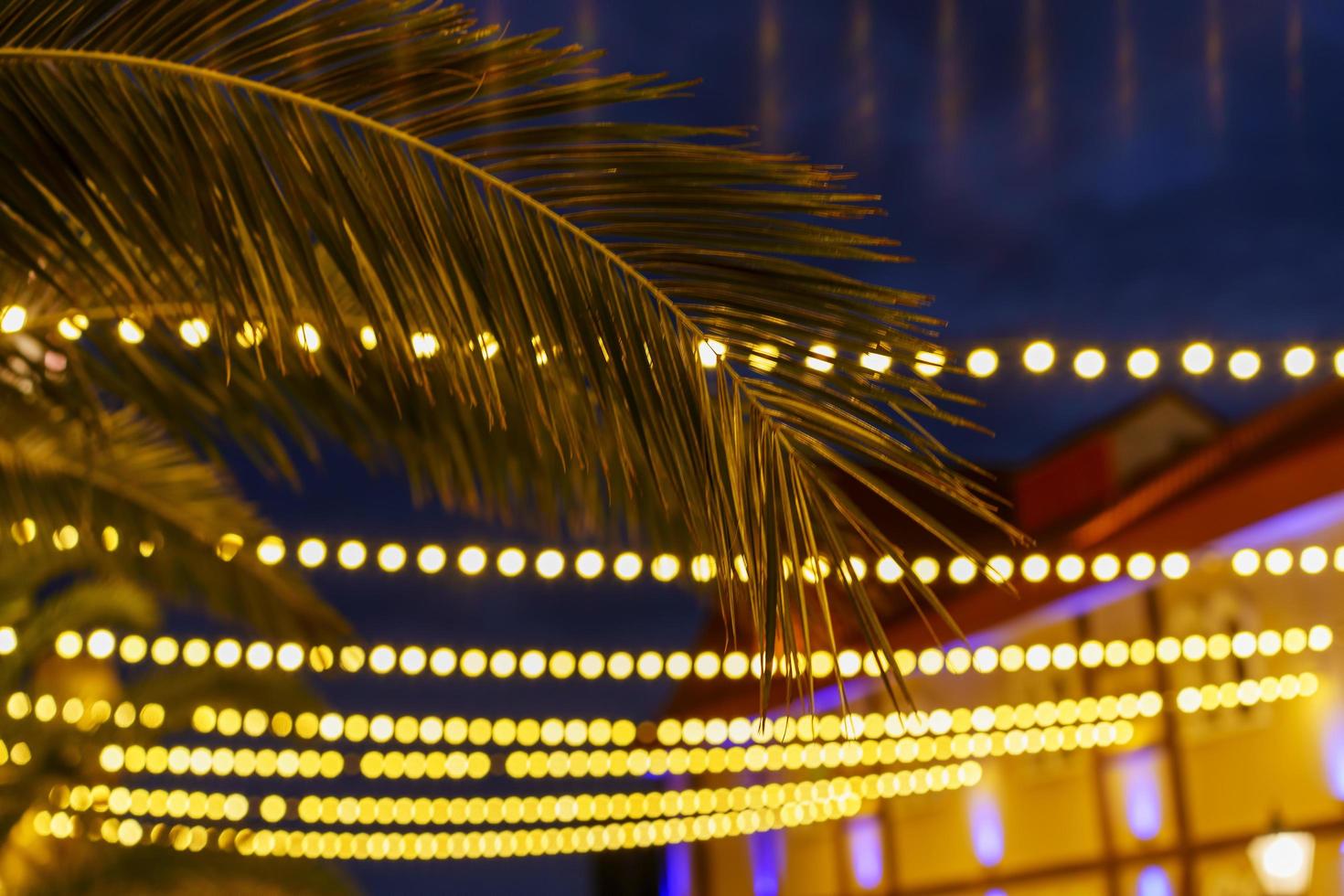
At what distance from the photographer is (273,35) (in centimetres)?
235

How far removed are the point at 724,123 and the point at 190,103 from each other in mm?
751

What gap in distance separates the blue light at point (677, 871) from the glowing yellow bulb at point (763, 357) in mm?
19234

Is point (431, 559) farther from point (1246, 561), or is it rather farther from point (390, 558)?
point (1246, 561)

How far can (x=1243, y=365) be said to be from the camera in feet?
17.2

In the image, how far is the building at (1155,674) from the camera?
29.5ft

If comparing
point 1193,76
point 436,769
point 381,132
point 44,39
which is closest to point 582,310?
point 381,132

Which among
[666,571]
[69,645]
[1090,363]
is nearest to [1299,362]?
[1090,363]

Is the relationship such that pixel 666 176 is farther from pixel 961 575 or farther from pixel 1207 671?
pixel 1207 671

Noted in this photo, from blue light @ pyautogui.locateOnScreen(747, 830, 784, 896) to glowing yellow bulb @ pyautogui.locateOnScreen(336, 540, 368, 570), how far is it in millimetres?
13254

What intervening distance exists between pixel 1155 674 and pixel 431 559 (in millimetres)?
7291

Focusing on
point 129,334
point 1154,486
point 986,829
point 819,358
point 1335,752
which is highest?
point 1154,486

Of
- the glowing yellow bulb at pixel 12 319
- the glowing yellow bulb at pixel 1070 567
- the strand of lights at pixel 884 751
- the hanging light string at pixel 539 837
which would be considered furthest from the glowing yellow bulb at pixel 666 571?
the hanging light string at pixel 539 837

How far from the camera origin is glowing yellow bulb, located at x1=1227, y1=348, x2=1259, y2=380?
5.21m

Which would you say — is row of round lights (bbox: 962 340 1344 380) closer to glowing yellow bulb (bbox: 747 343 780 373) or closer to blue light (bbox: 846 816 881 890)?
glowing yellow bulb (bbox: 747 343 780 373)
